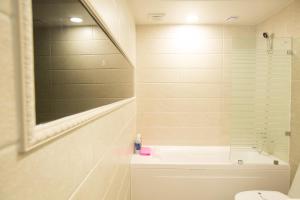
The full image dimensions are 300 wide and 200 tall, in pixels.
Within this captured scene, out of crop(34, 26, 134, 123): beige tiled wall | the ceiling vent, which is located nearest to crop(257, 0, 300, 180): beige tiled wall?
the ceiling vent

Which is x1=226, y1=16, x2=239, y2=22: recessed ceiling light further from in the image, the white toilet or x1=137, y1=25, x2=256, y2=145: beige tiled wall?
the white toilet

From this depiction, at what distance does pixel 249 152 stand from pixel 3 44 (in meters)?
2.47

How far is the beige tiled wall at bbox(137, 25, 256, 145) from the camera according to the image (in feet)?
8.71

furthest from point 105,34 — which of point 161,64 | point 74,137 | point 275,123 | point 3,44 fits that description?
point 275,123

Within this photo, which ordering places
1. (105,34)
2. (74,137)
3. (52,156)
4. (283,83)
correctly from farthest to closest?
(283,83)
(105,34)
(74,137)
(52,156)

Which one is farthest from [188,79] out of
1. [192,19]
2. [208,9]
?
[208,9]

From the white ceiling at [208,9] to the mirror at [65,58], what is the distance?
148 cm

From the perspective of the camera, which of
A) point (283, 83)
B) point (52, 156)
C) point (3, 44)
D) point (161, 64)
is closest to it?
point (3, 44)

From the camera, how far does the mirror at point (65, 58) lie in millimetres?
372

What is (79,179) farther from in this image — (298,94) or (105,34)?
(298,94)

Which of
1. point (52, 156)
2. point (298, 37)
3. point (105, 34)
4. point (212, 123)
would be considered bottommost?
point (212, 123)

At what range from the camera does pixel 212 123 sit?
2701mm

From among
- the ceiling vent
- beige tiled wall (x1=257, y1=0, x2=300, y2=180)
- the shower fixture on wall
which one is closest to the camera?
beige tiled wall (x1=257, y1=0, x2=300, y2=180)

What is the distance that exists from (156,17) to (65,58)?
6.95 feet
